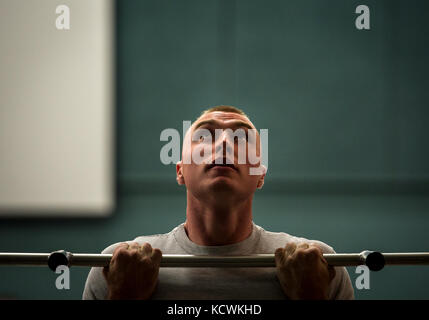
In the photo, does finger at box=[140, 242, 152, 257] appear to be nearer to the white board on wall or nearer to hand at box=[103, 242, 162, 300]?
hand at box=[103, 242, 162, 300]

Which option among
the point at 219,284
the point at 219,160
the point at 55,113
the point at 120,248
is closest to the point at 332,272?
the point at 219,284

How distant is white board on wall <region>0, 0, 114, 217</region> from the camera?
57.7 inches

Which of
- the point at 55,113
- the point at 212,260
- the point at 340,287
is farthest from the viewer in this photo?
the point at 55,113

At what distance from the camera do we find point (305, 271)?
2.40 feet

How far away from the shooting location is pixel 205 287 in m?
0.79


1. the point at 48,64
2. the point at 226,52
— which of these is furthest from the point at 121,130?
the point at 226,52

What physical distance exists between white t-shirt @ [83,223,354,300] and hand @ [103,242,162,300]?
5 cm

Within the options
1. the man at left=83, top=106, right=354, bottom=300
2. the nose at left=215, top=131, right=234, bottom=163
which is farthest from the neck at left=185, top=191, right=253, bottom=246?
the nose at left=215, top=131, right=234, bottom=163

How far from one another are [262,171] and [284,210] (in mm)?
666

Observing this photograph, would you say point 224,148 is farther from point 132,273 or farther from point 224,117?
point 132,273

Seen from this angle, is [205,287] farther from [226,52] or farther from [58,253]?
[226,52]

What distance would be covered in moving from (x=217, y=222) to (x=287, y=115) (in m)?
0.82

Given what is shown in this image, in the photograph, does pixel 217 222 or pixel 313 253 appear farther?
pixel 217 222

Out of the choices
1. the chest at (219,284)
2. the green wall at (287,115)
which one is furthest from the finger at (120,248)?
the green wall at (287,115)
